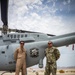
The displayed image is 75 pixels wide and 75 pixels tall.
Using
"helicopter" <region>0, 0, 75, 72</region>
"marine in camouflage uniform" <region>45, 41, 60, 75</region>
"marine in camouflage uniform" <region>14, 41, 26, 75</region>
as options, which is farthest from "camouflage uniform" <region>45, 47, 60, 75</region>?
"helicopter" <region>0, 0, 75, 72</region>

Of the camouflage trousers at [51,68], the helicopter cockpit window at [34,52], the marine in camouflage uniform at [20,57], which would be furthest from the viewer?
the helicopter cockpit window at [34,52]

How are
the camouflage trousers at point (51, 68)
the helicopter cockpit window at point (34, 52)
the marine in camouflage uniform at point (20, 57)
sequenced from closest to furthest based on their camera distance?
the camouflage trousers at point (51, 68), the marine in camouflage uniform at point (20, 57), the helicopter cockpit window at point (34, 52)

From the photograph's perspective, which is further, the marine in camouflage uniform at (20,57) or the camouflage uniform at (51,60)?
the marine in camouflage uniform at (20,57)

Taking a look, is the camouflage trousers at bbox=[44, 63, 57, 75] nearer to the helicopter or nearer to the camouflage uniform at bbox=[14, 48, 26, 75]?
the camouflage uniform at bbox=[14, 48, 26, 75]

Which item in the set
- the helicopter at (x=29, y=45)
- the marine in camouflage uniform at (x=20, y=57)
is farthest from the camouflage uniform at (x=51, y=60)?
the helicopter at (x=29, y=45)

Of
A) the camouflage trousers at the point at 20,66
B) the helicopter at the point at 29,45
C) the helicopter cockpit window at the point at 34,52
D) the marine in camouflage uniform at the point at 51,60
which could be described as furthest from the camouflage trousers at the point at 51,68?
the helicopter cockpit window at the point at 34,52

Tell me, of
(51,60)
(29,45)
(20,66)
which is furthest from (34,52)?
(51,60)

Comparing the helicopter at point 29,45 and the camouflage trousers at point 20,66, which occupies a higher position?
the helicopter at point 29,45

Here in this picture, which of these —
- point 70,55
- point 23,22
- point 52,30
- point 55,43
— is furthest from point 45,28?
point 55,43

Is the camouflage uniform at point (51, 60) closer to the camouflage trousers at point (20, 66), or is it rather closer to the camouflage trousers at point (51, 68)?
the camouflage trousers at point (51, 68)

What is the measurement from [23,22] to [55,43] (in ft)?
9.50

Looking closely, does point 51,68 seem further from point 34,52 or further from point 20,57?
point 34,52

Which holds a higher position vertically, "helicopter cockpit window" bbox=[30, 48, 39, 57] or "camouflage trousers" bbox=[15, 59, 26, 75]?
"helicopter cockpit window" bbox=[30, 48, 39, 57]

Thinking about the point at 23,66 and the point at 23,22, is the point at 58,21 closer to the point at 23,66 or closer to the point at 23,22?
the point at 23,22
